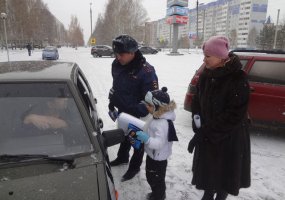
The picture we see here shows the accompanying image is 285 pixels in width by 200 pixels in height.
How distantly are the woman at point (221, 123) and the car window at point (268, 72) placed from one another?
2.94m

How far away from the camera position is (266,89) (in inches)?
196

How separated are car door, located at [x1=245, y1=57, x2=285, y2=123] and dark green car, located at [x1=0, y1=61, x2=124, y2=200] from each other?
351 centimetres

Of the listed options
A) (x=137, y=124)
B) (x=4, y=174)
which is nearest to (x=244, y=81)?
(x=137, y=124)

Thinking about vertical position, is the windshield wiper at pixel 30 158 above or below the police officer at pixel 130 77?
below

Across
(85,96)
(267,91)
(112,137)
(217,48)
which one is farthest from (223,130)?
(267,91)

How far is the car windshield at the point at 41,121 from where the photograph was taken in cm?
204

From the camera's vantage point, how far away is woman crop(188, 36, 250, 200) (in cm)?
231

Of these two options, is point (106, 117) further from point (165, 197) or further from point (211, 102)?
point (211, 102)

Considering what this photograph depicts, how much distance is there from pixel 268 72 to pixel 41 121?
171 inches

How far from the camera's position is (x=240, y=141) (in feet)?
8.11

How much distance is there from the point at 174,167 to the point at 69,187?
251 cm

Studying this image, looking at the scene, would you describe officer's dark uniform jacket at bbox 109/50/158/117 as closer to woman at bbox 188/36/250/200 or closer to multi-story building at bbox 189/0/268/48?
woman at bbox 188/36/250/200

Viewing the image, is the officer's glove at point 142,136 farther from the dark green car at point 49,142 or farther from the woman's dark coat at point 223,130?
the woman's dark coat at point 223,130

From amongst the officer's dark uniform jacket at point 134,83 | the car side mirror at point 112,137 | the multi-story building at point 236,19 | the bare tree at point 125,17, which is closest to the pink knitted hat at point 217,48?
the officer's dark uniform jacket at point 134,83
